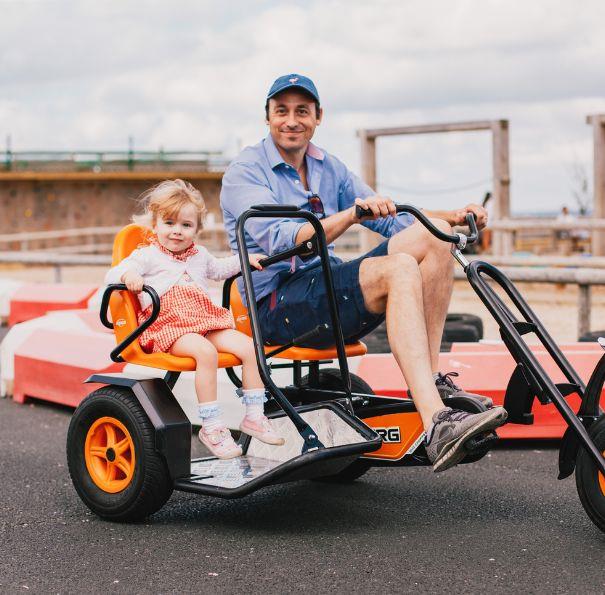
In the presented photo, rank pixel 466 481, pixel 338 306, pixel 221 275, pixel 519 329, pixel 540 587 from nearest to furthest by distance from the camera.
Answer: pixel 540 587, pixel 519 329, pixel 338 306, pixel 221 275, pixel 466 481

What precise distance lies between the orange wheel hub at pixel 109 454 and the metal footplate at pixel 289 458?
0.84ft

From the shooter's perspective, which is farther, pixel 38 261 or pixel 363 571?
pixel 38 261

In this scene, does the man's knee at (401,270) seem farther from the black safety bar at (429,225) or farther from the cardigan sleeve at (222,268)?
the cardigan sleeve at (222,268)

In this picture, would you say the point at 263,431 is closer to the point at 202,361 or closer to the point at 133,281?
the point at 202,361

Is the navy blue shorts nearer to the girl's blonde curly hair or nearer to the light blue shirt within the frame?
the light blue shirt

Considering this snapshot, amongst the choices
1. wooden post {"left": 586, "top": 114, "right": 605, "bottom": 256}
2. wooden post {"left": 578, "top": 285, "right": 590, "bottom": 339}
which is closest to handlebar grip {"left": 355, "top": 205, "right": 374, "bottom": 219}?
wooden post {"left": 578, "top": 285, "right": 590, "bottom": 339}

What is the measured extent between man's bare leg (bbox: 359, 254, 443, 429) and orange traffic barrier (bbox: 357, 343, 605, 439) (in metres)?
1.67

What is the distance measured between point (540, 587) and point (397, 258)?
50.6 inches

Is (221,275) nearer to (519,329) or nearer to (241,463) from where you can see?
(241,463)

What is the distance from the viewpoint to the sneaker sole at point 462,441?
354 cm

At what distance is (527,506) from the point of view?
423 cm

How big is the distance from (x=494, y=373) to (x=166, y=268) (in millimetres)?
2122

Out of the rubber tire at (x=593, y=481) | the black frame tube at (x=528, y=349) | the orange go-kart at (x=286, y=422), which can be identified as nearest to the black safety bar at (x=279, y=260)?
the orange go-kart at (x=286, y=422)

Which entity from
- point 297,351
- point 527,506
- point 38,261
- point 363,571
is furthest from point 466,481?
point 38,261
